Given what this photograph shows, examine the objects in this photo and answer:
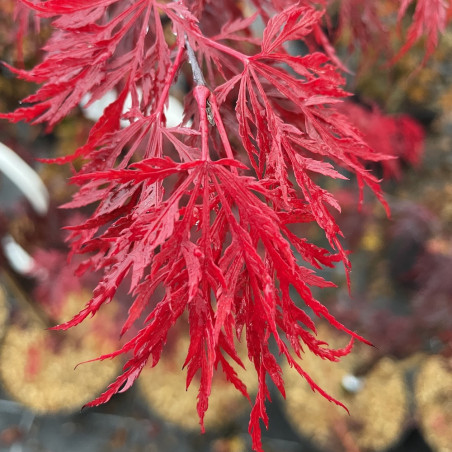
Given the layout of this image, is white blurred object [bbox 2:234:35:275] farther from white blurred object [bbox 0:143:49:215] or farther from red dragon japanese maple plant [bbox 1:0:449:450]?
red dragon japanese maple plant [bbox 1:0:449:450]

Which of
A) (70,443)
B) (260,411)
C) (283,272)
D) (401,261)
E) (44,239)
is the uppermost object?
(283,272)

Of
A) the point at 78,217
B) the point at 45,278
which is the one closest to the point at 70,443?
the point at 45,278

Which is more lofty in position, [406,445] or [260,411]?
[260,411]

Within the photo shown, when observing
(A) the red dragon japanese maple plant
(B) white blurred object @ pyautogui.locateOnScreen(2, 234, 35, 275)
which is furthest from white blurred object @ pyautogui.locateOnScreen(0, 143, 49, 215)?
(A) the red dragon japanese maple plant

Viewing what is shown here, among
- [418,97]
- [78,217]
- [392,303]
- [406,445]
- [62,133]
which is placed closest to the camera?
[78,217]

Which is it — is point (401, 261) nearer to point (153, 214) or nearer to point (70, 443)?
point (70, 443)

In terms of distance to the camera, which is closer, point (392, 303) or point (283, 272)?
point (283, 272)

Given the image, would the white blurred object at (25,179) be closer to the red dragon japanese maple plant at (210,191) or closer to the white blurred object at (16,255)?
the white blurred object at (16,255)

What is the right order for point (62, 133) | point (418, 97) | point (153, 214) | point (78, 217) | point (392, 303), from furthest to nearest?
point (418, 97) < point (392, 303) < point (62, 133) < point (78, 217) < point (153, 214)
